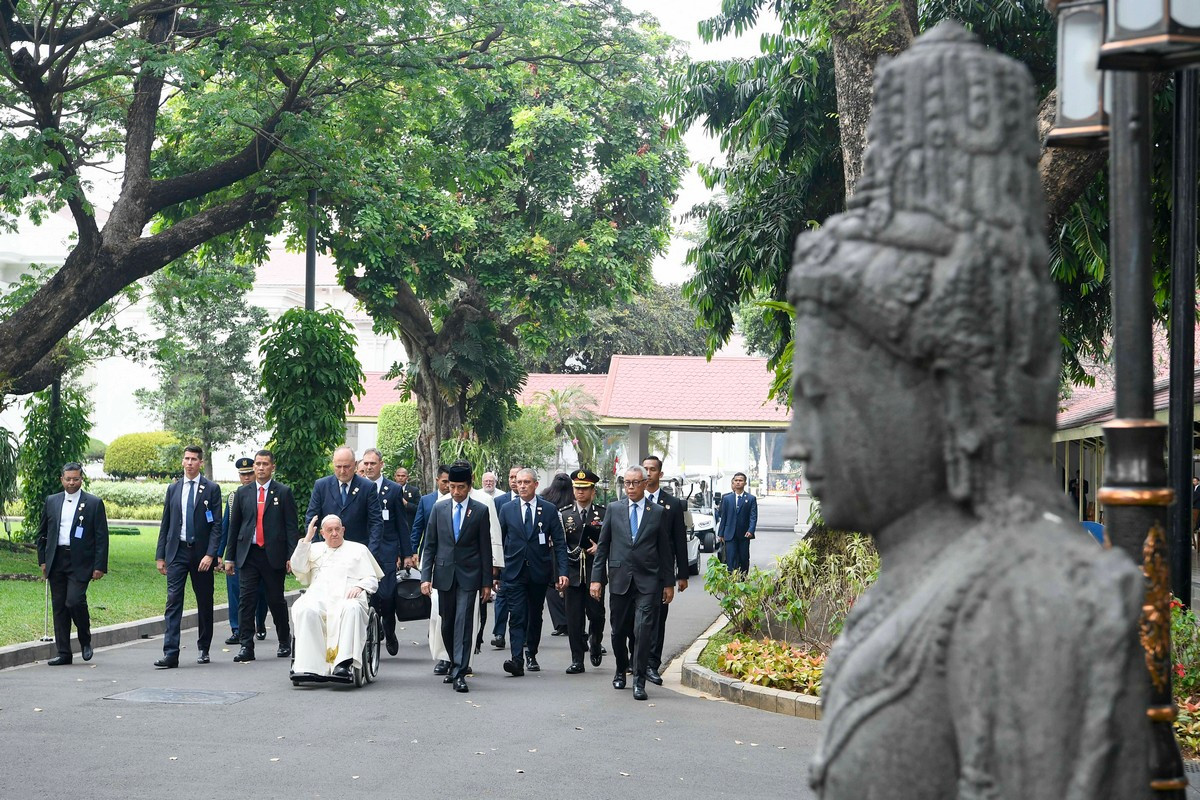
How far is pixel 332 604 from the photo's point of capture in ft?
38.2

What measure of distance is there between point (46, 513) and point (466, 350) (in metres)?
17.7

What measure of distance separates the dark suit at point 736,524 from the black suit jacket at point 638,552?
313 inches

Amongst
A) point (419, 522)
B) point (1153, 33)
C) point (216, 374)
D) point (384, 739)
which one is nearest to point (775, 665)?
point (384, 739)

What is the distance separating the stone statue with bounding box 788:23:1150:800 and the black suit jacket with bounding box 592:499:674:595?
917 centimetres

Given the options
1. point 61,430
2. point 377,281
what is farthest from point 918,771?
point 377,281

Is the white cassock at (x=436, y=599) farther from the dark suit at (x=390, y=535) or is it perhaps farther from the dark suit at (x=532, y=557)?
the dark suit at (x=390, y=535)

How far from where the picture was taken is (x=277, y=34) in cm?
1777

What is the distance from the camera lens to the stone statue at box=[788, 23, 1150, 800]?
83.8 inches

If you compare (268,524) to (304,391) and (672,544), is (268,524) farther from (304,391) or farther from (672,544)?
(304,391)

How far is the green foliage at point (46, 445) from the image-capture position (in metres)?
22.6

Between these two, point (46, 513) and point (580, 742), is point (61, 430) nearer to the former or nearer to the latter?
point (46, 513)

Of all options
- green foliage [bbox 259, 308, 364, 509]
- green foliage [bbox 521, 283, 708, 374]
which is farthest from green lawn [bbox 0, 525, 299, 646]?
green foliage [bbox 521, 283, 708, 374]

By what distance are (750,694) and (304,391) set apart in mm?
11633

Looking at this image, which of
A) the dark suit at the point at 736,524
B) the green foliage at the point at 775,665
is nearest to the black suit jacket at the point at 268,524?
the green foliage at the point at 775,665
